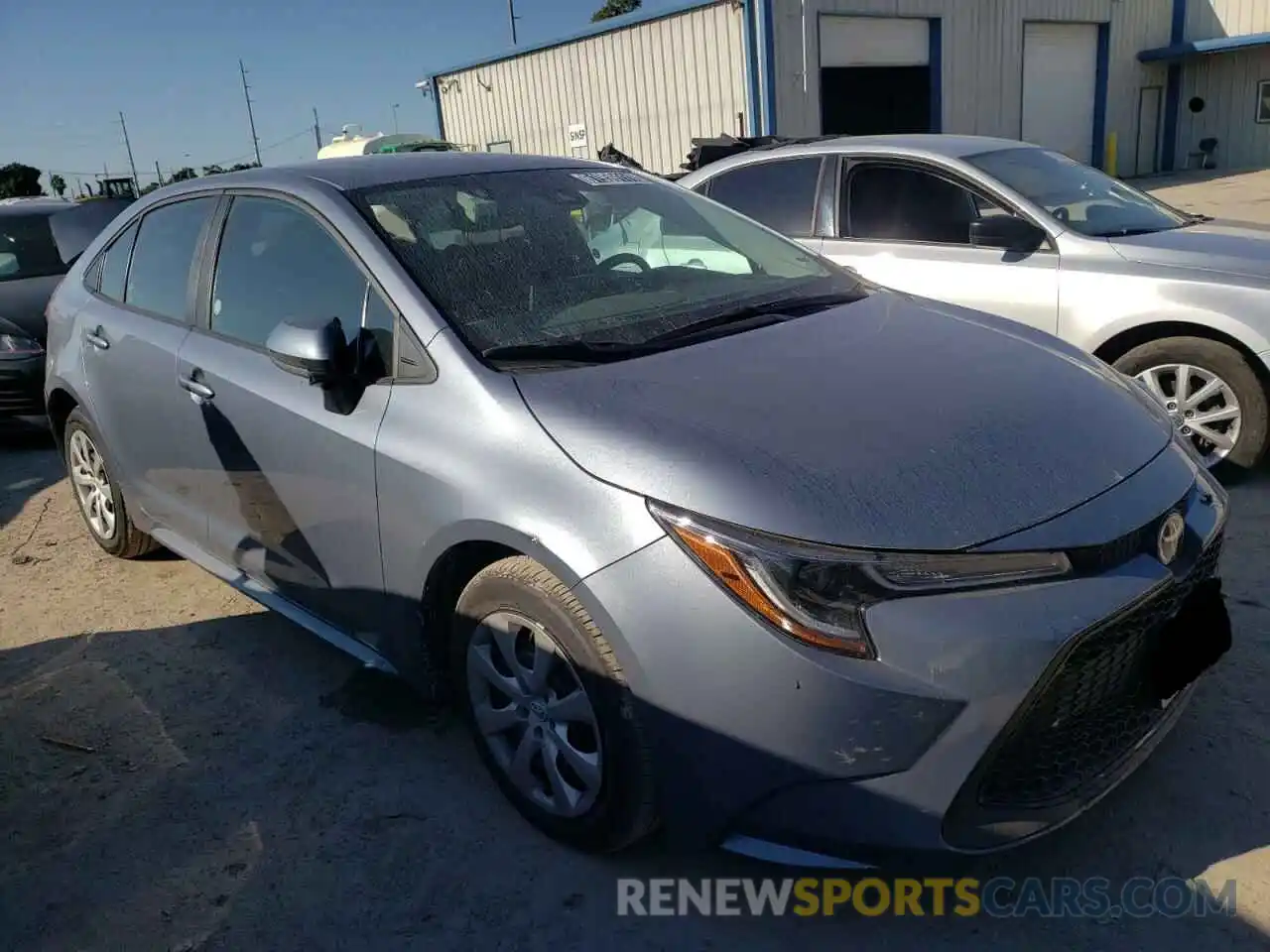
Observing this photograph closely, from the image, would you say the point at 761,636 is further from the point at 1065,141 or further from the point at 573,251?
the point at 1065,141

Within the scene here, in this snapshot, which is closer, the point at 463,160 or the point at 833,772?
the point at 833,772

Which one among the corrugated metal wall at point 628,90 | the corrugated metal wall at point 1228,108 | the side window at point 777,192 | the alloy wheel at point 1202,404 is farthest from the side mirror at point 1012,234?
the corrugated metal wall at point 1228,108

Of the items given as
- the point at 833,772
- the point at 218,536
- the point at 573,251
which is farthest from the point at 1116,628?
the point at 218,536

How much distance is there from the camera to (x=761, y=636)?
1.97 metres

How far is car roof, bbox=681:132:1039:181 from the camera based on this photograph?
17.2 ft

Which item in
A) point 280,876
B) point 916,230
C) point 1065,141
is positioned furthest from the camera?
point 1065,141

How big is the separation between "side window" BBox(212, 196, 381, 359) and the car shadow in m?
3.07

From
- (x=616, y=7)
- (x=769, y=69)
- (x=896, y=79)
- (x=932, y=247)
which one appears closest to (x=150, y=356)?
(x=932, y=247)

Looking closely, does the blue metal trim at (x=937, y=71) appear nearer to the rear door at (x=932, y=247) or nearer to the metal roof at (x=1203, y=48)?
the metal roof at (x=1203, y=48)

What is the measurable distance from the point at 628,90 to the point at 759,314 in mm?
17384

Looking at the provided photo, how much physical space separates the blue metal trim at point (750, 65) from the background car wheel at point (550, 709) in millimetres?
15976

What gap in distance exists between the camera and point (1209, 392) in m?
4.47

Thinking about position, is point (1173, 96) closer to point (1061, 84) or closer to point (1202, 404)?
point (1061, 84)

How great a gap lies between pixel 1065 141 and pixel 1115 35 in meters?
2.97
